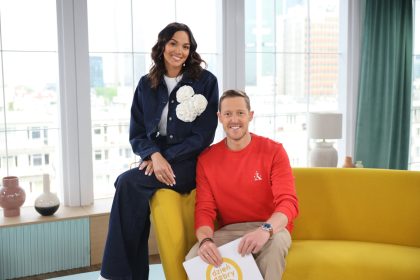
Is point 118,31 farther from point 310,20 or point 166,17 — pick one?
point 310,20

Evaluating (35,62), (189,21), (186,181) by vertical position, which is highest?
(189,21)

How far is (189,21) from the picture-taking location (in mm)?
4570

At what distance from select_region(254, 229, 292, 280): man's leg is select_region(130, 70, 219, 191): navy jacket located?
0.61 m

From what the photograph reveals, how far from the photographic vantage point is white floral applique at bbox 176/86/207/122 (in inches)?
113

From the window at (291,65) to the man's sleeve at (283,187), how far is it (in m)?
2.15

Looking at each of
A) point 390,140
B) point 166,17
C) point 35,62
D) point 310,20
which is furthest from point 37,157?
point 390,140

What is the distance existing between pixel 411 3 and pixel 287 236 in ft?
11.4

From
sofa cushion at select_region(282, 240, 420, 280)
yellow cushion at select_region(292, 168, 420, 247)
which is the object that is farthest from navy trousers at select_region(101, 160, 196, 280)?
yellow cushion at select_region(292, 168, 420, 247)

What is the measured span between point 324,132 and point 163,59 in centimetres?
188

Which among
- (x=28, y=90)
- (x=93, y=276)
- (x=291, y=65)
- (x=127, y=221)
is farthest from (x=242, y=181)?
(x=291, y=65)

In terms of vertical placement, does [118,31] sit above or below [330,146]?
above

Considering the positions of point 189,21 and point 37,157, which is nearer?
point 37,157

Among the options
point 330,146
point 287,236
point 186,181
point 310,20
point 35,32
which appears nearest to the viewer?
point 287,236

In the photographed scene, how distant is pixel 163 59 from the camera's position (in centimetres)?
301
